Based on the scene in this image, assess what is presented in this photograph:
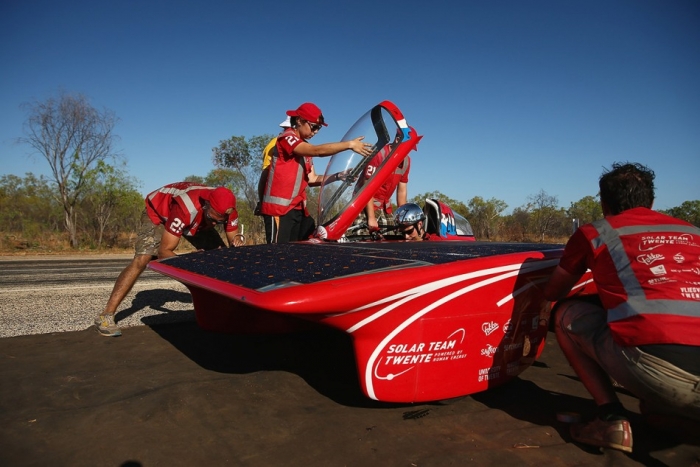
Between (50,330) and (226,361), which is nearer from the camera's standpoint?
(226,361)

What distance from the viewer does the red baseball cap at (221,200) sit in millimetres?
4480

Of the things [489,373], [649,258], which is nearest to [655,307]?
[649,258]

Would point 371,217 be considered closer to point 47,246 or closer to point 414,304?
point 414,304

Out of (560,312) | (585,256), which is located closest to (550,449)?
(560,312)

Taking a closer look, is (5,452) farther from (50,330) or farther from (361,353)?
(50,330)

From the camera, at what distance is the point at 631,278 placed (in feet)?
6.95

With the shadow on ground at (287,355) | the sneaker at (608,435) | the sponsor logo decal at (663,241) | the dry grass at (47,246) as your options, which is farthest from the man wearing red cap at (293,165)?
the dry grass at (47,246)

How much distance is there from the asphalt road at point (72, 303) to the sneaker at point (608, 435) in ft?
13.4

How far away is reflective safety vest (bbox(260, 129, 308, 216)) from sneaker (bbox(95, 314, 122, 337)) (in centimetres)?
172

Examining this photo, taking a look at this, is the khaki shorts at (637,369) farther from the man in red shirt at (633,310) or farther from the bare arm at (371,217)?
the bare arm at (371,217)

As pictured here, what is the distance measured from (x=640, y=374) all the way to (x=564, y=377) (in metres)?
1.36

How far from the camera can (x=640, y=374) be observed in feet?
6.67

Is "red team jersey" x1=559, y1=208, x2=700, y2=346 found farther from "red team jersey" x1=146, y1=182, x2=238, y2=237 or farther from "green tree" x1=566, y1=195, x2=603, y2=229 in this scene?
"green tree" x1=566, y1=195, x2=603, y2=229

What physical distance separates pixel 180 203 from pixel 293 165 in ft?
3.73
